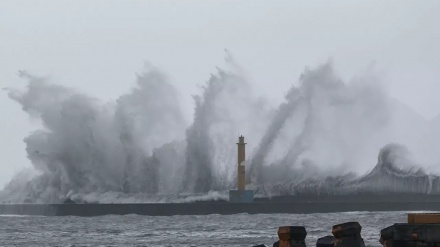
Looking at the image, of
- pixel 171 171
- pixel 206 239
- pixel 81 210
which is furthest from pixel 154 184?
pixel 206 239

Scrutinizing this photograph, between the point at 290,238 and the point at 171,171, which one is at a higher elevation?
the point at 171,171

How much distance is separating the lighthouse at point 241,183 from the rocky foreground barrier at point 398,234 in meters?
58.4

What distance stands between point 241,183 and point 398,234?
60.3 meters

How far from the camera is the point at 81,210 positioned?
Result: 73.3m

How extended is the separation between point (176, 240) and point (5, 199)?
2059 inches

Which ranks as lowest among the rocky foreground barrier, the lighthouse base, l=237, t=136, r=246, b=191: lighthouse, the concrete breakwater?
the rocky foreground barrier

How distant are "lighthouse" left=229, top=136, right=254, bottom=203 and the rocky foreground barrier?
58.4 meters

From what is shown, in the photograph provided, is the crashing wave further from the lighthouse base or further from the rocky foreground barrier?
the rocky foreground barrier

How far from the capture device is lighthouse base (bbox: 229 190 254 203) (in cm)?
7150

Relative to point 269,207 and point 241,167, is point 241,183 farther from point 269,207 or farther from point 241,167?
point 269,207

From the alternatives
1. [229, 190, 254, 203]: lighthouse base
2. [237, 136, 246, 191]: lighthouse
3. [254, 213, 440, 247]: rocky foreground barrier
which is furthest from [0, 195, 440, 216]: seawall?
[254, 213, 440, 247]: rocky foreground barrier

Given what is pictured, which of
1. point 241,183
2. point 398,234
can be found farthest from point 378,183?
point 398,234

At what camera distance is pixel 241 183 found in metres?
72.8

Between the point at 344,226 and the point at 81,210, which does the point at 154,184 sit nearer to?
the point at 81,210
